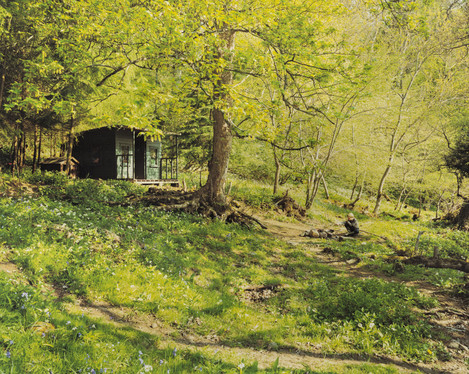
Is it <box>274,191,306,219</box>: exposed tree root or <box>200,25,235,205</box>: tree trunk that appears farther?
<box>274,191,306,219</box>: exposed tree root

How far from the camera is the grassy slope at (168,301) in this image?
11.4 ft

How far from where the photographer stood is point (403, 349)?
522 cm

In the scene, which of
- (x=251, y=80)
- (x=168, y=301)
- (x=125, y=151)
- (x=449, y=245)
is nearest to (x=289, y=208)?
(x=449, y=245)

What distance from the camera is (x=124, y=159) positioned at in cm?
2450

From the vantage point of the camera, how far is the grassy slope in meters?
3.48

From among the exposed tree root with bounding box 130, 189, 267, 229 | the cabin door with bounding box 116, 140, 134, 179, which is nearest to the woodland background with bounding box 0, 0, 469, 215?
the exposed tree root with bounding box 130, 189, 267, 229

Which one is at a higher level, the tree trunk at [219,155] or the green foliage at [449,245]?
the tree trunk at [219,155]

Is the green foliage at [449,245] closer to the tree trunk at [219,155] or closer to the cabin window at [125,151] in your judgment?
the tree trunk at [219,155]

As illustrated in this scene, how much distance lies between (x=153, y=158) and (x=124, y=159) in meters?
2.48

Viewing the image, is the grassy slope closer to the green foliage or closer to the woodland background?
the woodland background

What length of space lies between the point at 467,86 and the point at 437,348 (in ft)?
86.5

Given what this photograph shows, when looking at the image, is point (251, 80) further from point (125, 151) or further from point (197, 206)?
point (197, 206)

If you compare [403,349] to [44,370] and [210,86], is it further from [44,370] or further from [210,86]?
[210,86]

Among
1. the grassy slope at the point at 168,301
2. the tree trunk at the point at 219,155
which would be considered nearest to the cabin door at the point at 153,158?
the tree trunk at the point at 219,155
